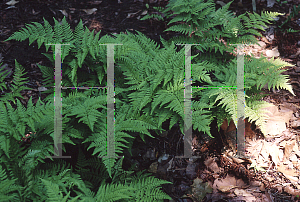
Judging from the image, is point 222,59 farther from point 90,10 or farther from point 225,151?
point 90,10

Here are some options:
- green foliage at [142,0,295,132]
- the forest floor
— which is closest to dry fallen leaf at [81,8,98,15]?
the forest floor

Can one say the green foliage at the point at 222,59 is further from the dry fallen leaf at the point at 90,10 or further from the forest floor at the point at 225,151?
the dry fallen leaf at the point at 90,10

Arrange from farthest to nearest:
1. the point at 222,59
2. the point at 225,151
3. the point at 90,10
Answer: the point at 90,10, the point at 222,59, the point at 225,151

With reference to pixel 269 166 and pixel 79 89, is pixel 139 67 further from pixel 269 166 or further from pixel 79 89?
pixel 269 166

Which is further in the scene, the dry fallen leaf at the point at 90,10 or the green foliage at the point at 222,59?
the dry fallen leaf at the point at 90,10

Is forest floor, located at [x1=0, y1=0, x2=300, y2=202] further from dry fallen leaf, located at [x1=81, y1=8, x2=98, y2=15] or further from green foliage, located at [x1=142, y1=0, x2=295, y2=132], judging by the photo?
green foliage, located at [x1=142, y1=0, x2=295, y2=132]

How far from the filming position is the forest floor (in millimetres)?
3125

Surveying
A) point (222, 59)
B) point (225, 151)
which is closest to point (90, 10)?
point (222, 59)

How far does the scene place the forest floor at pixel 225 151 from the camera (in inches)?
123

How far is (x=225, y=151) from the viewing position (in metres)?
3.48

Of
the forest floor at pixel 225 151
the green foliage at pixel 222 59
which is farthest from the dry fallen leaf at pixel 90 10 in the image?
the green foliage at pixel 222 59

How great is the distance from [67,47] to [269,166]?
10.6ft

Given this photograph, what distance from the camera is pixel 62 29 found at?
129 inches

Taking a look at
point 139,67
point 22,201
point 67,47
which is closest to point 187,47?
point 139,67
